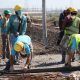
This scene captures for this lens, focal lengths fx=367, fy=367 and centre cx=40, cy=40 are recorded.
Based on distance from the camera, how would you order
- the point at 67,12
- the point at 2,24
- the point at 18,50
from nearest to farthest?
the point at 18,50
the point at 67,12
the point at 2,24

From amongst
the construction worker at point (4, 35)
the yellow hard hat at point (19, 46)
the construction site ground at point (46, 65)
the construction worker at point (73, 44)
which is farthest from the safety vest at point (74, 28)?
the construction worker at point (4, 35)

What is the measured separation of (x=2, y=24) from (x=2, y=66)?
1780 millimetres

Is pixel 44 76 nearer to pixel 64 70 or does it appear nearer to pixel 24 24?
pixel 64 70

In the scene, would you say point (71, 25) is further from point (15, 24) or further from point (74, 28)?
point (15, 24)

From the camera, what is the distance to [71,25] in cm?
1145

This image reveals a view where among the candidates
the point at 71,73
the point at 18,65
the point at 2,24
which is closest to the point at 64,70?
the point at 71,73

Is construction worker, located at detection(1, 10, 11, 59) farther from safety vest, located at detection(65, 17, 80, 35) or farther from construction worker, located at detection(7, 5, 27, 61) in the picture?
safety vest, located at detection(65, 17, 80, 35)

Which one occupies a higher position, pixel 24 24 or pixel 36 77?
pixel 24 24

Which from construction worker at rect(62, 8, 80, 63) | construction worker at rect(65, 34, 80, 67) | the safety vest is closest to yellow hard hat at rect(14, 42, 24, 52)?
construction worker at rect(65, 34, 80, 67)

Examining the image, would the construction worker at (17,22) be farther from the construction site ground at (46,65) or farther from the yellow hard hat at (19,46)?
the yellow hard hat at (19,46)

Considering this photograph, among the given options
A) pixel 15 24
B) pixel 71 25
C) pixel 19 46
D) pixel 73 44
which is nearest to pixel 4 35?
pixel 15 24

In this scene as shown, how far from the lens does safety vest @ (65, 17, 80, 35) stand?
11.4 metres

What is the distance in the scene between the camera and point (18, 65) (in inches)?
477

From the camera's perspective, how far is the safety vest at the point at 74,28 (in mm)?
11391
